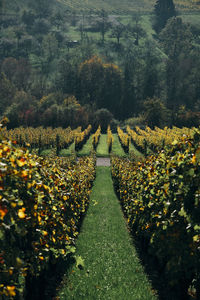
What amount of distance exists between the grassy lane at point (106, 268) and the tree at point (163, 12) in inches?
7153

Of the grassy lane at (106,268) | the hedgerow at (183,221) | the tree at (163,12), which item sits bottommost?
the grassy lane at (106,268)

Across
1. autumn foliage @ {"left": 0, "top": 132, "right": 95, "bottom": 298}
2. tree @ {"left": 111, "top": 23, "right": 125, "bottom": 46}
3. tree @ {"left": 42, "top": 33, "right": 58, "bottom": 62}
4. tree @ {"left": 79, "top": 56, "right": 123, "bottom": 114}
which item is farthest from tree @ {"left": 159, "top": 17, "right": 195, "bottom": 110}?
autumn foliage @ {"left": 0, "top": 132, "right": 95, "bottom": 298}

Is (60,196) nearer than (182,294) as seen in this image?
No

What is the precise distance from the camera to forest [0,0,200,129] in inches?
2709

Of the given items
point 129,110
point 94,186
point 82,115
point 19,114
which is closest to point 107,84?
point 129,110

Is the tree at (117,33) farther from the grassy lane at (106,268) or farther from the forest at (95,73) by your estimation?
the grassy lane at (106,268)

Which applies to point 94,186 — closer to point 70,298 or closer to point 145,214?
point 145,214

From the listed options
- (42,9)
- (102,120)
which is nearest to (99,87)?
(102,120)

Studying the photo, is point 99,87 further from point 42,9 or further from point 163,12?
point 42,9

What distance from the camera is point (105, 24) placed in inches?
6570

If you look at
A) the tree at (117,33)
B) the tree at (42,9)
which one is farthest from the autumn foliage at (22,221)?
the tree at (42,9)

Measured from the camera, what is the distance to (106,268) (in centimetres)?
741

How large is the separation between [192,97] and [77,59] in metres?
40.9

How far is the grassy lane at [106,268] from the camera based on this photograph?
6.26 m
